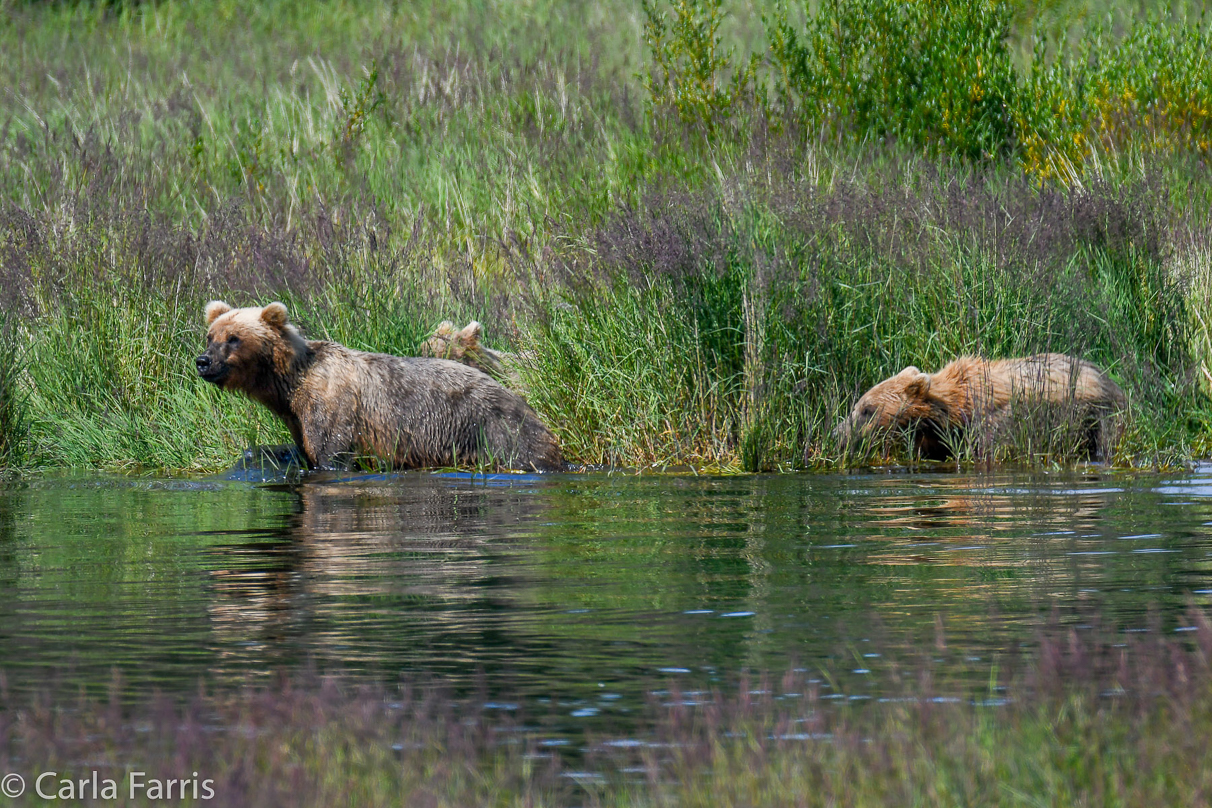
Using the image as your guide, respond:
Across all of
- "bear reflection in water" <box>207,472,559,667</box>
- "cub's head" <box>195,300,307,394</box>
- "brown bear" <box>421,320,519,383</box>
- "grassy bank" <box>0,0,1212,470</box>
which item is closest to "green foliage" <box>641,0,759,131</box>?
"grassy bank" <box>0,0,1212,470</box>

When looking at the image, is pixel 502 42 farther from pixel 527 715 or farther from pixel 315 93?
pixel 527 715

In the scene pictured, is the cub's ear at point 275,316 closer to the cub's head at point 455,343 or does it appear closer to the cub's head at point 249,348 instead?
the cub's head at point 249,348

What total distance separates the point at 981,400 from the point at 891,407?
690 mm

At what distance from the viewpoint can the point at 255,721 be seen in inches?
189

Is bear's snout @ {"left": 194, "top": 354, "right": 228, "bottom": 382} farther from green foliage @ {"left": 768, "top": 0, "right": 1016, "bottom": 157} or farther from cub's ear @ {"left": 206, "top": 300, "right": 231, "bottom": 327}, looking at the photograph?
green foliage @ {"left": 768, "top": 0, "right": 1016, "bottom": 157}

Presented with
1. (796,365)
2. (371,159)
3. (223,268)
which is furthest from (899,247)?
(371,159)

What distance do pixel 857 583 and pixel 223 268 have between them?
1053cm

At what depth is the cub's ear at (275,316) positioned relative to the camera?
1432 centimetres

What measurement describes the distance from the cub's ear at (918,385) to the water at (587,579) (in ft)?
3.38

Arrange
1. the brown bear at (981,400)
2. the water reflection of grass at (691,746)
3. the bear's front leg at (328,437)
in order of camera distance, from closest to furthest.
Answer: the water reflection of grass at (691,746), the brown bear at (981,400), the bear's front leg at (328,437)

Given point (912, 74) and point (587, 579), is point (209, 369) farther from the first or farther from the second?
point (912, 74)

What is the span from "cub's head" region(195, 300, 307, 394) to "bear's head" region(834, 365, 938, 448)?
4.47 m

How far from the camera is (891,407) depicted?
13.8m

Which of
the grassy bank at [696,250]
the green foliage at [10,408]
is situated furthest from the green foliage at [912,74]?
the green foliage at [10,408]
